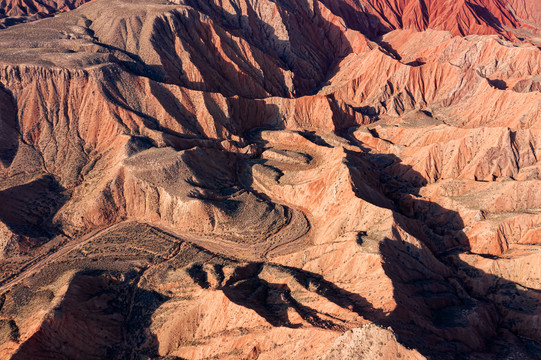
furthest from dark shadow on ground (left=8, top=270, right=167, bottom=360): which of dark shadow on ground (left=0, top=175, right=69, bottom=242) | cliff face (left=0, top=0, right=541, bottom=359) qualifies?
dark shadow on ground (left=0, top=175, right=69, bottom=242)

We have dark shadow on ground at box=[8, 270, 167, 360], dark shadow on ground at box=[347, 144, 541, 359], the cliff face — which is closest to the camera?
dark shadow on ground at box=[347, 144, 541, 359]

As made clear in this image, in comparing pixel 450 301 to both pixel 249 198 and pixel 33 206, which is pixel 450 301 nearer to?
pixel 249 198

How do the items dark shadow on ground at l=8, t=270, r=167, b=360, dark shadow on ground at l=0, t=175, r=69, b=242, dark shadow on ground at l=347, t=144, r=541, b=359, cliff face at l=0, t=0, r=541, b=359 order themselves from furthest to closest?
dark shadow on ground at l=0, t=175, r=69, b=242 → cliff face at l=0, t=0, r=541, b=359 → dark shadow on ground at l=8, t=270, r=167, b=360 → dark shadow on ground at l=347, t=144, r=541, b=359

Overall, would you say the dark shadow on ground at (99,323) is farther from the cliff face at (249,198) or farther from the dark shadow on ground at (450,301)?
the dark shadow on ground at (450,301)

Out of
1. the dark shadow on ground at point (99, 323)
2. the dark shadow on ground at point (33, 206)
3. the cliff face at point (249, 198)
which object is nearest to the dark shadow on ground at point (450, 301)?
the cliff face at point (249, 198)

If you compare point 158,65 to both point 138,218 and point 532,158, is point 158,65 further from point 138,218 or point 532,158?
point 532,158

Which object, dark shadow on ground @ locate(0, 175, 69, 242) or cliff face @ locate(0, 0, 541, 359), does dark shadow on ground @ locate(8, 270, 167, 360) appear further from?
dark shadow on ground @ locate(0, 175, 69, 242)

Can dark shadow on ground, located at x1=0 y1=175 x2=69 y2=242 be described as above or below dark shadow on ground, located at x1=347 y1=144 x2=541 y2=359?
below

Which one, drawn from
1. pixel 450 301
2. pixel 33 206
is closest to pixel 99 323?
pixel 33 206

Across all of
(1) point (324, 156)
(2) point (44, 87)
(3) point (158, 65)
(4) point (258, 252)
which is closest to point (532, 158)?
(1) point (324, 156)
